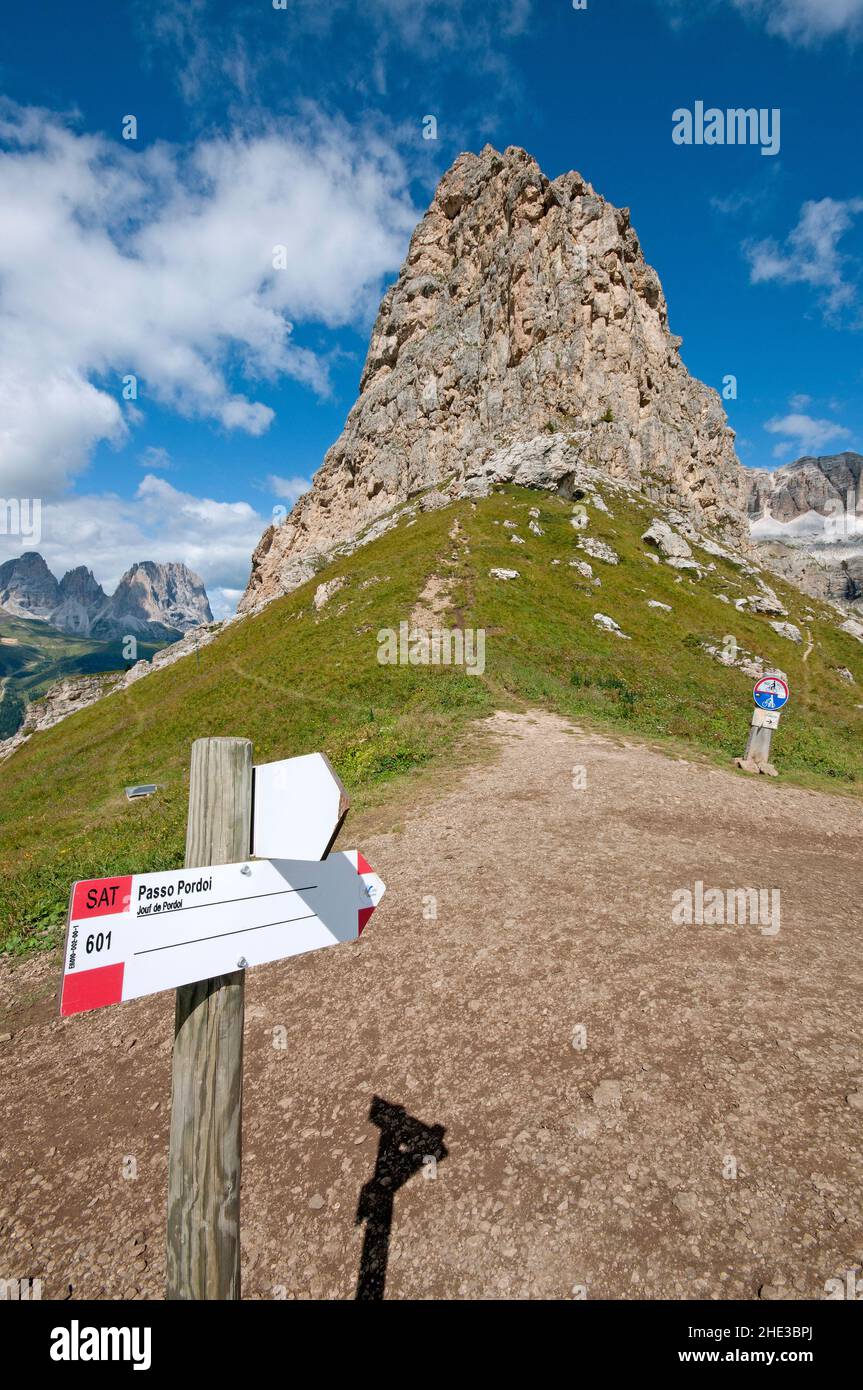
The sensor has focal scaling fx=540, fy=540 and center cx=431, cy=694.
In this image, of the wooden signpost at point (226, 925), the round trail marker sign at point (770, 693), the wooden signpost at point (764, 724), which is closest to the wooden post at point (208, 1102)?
the wooden signpost at point (226, 925)

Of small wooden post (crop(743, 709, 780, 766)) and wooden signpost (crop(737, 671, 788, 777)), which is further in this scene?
small wooden post (crop(743, 709, 780, 766))

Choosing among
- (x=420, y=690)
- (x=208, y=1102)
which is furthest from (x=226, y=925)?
(x=420, y=690)

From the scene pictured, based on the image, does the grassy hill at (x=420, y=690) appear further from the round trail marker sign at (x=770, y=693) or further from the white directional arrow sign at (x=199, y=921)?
the white directional arrow sign at (x=199, y=921)

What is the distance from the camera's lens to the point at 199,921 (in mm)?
2945

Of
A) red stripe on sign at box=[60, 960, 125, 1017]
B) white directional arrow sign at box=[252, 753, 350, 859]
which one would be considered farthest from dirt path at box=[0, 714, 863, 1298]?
white directional arrow sign at box=[252, 753, 350, 859]

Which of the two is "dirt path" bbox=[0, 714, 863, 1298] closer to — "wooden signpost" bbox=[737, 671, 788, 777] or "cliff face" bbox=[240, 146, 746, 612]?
"wooden signpost" bbox=[737, 671, 788, 777]

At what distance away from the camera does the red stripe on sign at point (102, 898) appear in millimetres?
2674

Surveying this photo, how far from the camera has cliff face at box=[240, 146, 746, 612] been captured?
87.8 metres

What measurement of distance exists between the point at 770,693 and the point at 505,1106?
17.7 m

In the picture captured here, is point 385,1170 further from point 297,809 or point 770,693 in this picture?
point 770,693

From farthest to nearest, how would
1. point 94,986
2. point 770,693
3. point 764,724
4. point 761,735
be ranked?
1. point 761,735
2. point 764,724
3. point 770,693
4. point 94,986
